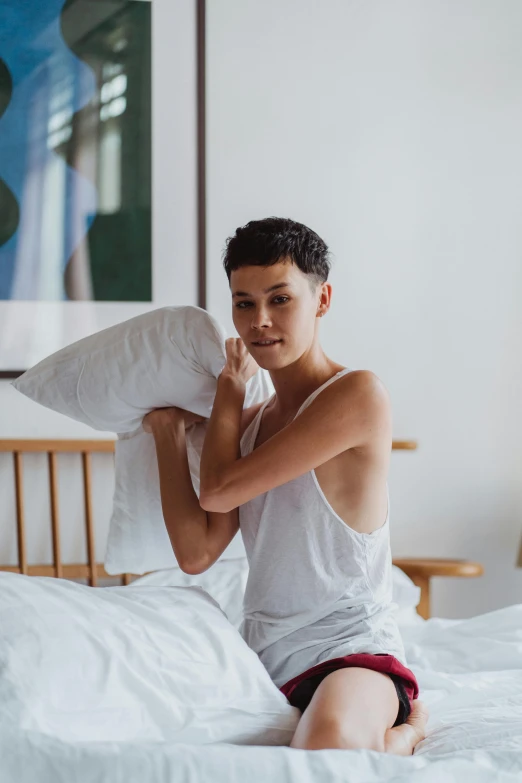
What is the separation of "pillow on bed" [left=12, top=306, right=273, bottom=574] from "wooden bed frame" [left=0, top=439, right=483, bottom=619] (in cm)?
52

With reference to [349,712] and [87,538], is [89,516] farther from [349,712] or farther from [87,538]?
[349,712]

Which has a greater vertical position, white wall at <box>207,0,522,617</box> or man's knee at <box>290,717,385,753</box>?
white wall at <box>207,0,522,617</box>

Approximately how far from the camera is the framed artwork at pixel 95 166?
201cm

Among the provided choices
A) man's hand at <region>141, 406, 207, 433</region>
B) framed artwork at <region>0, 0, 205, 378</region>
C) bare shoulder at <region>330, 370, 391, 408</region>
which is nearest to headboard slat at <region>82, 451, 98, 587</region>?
framed artwork at <region>0, 0, 205, 378</region>

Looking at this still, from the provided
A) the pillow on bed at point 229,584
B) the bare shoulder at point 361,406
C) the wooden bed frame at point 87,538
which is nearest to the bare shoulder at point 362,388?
the bare shoulder at point 361,406

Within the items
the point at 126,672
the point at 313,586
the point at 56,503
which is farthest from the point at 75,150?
the point at 126,672

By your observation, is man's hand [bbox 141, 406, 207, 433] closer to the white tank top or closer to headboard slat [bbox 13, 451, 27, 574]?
the white tank top

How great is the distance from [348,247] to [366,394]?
108 centimetres

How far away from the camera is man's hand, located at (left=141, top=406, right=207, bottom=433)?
1431mm

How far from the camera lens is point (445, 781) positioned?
866 millimetres

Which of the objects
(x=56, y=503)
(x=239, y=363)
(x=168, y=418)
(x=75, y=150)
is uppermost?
(x=75, y=150)

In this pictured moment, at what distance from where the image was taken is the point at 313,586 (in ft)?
4.11

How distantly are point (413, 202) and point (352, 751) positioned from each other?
1689 millimetres

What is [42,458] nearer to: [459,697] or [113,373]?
[113,373]
